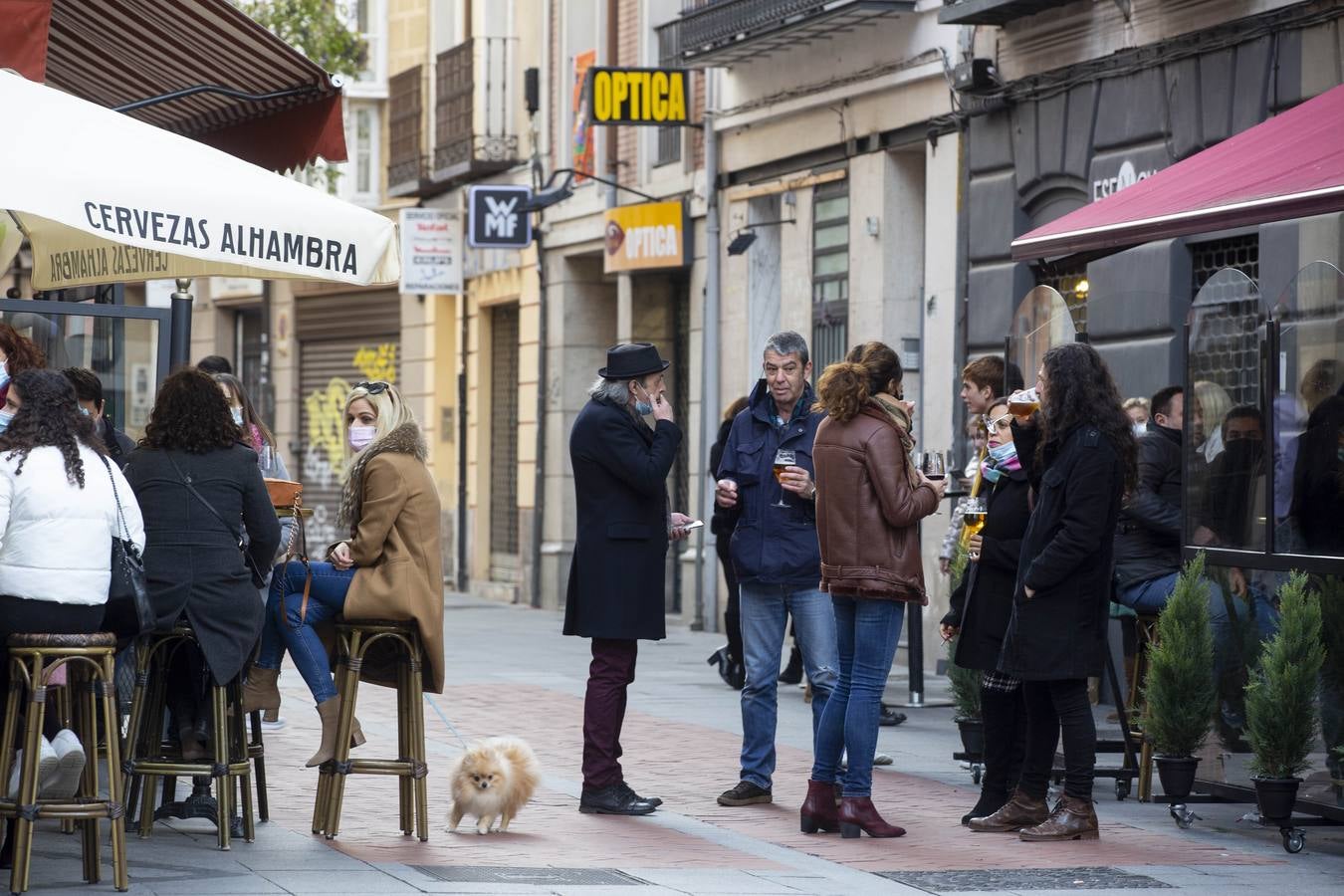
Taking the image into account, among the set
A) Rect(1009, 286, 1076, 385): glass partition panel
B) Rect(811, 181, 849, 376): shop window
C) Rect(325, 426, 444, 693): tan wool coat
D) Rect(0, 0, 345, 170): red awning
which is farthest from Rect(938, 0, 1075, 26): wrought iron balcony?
Rect(325, 426, 444, 693): tan wool coat

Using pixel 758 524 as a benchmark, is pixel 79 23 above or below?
above

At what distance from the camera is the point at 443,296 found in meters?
31.3

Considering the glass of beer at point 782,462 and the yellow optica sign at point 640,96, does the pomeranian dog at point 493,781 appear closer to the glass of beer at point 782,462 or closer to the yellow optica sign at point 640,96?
the glass of beer at point 782,462

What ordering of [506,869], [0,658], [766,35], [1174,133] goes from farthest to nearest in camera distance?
[766,35], [1174,133], [506,869], [0,658]

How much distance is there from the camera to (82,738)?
8031 millimetres

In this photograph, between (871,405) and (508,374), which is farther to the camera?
(508,374)

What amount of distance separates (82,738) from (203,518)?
98 cm

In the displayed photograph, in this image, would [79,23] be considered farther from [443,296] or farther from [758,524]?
[443,296]

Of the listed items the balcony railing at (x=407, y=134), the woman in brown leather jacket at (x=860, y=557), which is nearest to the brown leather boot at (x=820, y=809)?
the woman in brown leather jacket at (x=860, y=557)

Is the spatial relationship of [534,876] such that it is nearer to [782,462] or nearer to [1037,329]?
[782,462]

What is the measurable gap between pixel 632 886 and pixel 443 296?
77.5ft

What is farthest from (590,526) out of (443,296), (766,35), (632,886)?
(443,296)

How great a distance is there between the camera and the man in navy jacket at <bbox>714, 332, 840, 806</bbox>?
9.91 m

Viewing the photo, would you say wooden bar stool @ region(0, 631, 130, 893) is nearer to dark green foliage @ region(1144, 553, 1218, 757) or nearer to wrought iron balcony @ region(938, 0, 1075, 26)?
dark green foliage @ region(1144, 553, 1218, 757)
